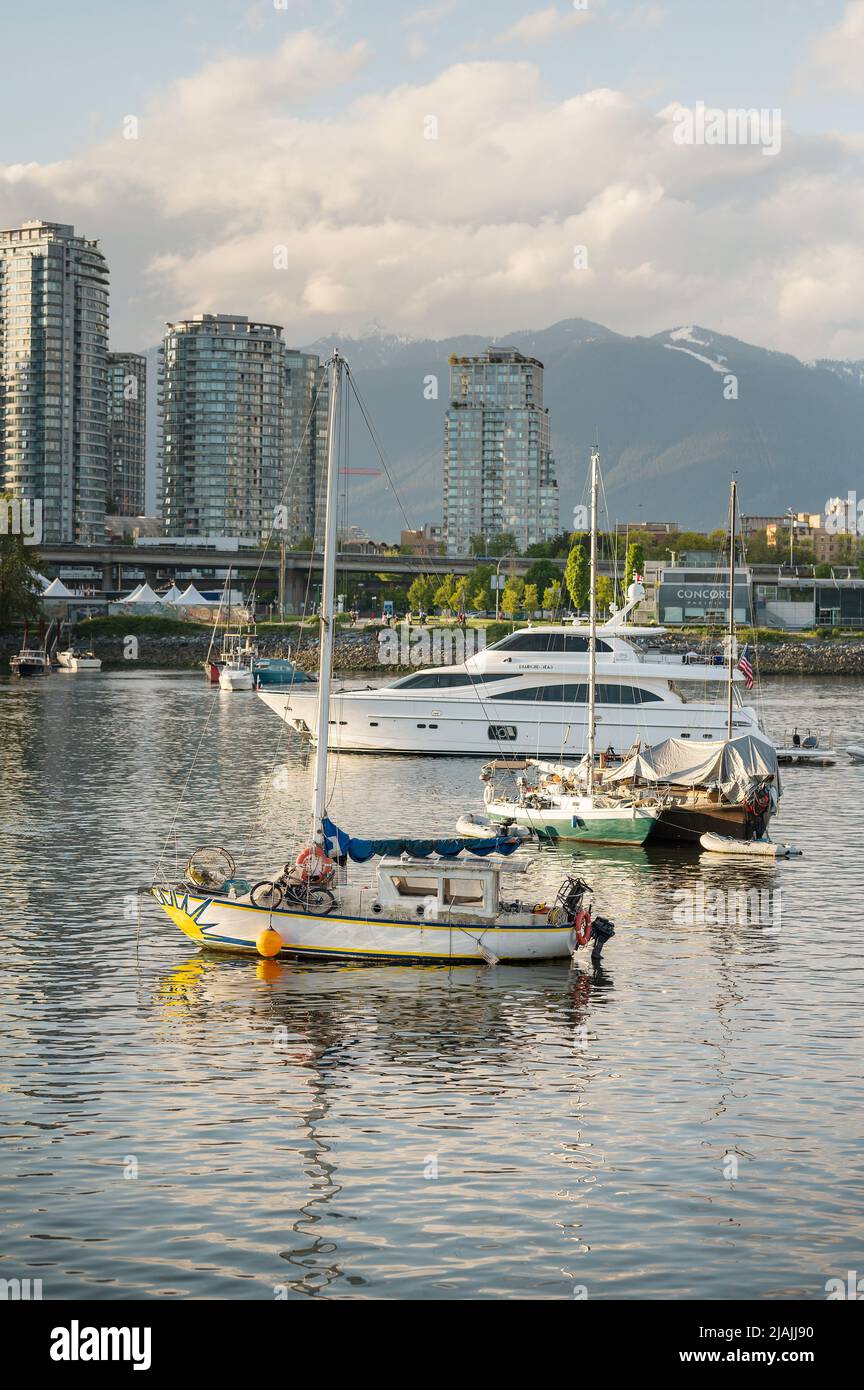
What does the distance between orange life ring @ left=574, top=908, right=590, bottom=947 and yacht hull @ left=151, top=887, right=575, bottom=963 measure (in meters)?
0.20

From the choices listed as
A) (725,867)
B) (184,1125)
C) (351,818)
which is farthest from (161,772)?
(184,1125)

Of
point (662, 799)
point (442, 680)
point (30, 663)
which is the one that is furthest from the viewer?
point (30, 663)

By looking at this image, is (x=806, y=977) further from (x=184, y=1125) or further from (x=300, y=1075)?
(x=184, y=1125)

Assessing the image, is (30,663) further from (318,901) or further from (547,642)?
(318,901)

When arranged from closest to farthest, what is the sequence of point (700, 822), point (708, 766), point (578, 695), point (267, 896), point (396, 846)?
point (267, 896) < point (396, 846) < point (700, 822) < point (708, 766) < point (578, 695)

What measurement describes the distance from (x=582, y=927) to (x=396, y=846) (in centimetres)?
457

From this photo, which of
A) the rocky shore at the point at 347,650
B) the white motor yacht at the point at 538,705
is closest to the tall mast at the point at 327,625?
the white motor yacht at the point at 538,705

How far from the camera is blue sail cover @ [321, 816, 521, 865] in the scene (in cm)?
3422

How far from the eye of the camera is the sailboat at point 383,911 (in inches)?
1296

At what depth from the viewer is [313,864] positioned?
3353 cm

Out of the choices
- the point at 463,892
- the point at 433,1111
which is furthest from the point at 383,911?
the point at 433,1111

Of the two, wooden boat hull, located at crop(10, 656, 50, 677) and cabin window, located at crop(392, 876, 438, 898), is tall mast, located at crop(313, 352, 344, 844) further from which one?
wooden boat hull, located at crop(10, 656, 50, 677)

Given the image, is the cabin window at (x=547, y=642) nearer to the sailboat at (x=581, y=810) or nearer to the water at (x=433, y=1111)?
the sailboat at (x=581, y=810)

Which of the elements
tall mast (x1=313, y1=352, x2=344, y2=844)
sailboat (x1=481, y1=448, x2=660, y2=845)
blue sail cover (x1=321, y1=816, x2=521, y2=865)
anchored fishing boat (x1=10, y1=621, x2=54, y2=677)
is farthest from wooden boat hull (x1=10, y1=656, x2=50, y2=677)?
blue sail cover (x1=321, y1=816, x2=521, y2=865)
